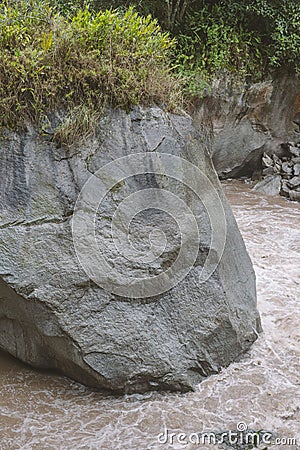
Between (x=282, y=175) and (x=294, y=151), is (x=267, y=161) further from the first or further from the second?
(x=294, y=151)

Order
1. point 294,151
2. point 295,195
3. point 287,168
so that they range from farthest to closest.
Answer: point 294,151, point 287,168, point 295,195

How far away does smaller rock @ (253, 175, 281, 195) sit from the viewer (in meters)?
8.55

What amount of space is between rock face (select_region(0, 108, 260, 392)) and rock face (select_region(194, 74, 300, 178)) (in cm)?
442

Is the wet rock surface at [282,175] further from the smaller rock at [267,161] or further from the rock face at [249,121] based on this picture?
the rock face at [249,121]

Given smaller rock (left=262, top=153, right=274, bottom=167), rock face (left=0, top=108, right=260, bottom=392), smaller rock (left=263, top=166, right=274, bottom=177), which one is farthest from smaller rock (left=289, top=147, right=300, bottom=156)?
rock face (left=0, top=108, right=260, bottom=392)

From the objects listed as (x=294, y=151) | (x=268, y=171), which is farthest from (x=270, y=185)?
(x=294, y=151)

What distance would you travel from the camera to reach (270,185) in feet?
28.4

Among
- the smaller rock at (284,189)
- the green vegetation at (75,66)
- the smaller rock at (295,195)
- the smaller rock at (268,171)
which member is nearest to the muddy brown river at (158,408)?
the green vegetation at (75,66)

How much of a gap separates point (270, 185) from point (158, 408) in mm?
6056

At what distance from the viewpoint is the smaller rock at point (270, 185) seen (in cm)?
855

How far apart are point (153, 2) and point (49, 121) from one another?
4.58m

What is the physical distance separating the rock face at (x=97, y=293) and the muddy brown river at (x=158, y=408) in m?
0.12

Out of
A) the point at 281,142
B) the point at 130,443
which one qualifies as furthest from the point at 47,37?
the point at 281,142

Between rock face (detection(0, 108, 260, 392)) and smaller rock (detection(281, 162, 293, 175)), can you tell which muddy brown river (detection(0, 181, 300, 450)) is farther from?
smaller rock (detection(281, 162, 293, 175))
